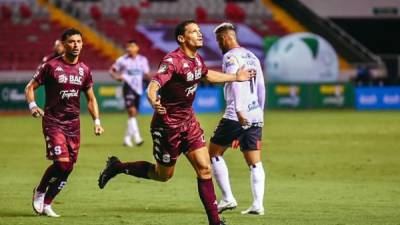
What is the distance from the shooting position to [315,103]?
37281 millimetres

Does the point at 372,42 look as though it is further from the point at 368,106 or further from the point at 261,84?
the point at 261,84

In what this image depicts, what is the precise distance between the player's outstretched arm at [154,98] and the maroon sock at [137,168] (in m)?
1.63

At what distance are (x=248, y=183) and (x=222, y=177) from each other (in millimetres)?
3537

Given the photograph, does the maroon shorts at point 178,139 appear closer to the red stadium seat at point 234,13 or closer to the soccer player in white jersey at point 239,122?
the soccer player in white jersey at point 239,122

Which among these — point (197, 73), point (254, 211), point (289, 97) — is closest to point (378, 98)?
point (289, 97)

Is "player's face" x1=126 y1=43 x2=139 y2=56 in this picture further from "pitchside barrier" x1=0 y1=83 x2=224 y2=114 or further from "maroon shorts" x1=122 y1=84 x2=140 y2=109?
"pitchside barrier" x1=0 y1=83 x2=224 y2=114

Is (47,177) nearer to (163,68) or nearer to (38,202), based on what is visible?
(38,202)

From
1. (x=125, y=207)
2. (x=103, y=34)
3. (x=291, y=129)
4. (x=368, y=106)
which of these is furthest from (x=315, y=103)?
(x=125, y=207)

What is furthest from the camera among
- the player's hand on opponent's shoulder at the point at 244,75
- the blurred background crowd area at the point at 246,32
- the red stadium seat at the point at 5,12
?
the red stadium seat at the point at 5,12

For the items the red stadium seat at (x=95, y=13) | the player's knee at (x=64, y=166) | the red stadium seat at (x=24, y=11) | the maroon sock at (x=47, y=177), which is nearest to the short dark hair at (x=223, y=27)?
the player's knee at (x=64, y=166)

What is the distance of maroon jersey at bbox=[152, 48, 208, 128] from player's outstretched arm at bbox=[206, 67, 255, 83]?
9 centimetres

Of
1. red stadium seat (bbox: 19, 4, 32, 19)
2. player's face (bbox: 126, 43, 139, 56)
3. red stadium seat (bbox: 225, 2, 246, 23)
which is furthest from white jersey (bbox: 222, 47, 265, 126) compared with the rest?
red stadium seat (bbox: 225, 2, 246, 23)

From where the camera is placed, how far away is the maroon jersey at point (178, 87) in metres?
10.8

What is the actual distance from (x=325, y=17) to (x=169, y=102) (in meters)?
40.9
